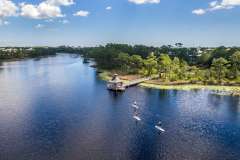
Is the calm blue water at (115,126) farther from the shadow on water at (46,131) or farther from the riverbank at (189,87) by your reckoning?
the riverbank at (189,87)

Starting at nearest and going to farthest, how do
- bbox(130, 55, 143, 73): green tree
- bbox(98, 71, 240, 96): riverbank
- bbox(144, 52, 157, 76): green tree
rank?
bbox(98, 71, 240, 96): riverbank, bbox(144, 52, 157, 76): green tree, bbox(130, 55, 143, 73): green tree

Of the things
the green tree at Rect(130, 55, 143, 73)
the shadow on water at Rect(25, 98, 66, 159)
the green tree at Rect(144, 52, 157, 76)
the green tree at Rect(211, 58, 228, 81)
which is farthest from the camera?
the green tree at Rect(130, 55, 143, 73)

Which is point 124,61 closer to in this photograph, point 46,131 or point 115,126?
point 115,126

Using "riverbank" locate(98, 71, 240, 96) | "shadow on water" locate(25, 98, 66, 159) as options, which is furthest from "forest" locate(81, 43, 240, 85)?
"shadow on water" locate(25, 98, 66, 159)

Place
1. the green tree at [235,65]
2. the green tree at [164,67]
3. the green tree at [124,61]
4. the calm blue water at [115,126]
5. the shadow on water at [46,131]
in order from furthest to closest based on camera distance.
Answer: the green tree at [124,61] < the green tree at [164,67] < the green tree at [235,65] < the shadow on water at [46,131] < the calm blue water at [115,126]

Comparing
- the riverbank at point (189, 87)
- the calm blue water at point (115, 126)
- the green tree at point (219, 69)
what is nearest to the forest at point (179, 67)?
the green tree at point (219, 69)

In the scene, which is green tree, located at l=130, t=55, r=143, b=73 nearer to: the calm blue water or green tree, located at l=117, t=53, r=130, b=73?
green tree, located at l=117, t=53, r=130, b=73

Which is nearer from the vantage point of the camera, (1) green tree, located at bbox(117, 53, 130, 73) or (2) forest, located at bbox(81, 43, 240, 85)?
(2) forest, located at bbox(81, 43, 240, 85)

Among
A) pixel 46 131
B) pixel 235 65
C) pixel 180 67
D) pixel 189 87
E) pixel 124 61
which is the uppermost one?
pixel 235 65

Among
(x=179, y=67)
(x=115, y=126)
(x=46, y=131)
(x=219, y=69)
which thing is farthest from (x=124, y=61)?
(x=46, y=131)
